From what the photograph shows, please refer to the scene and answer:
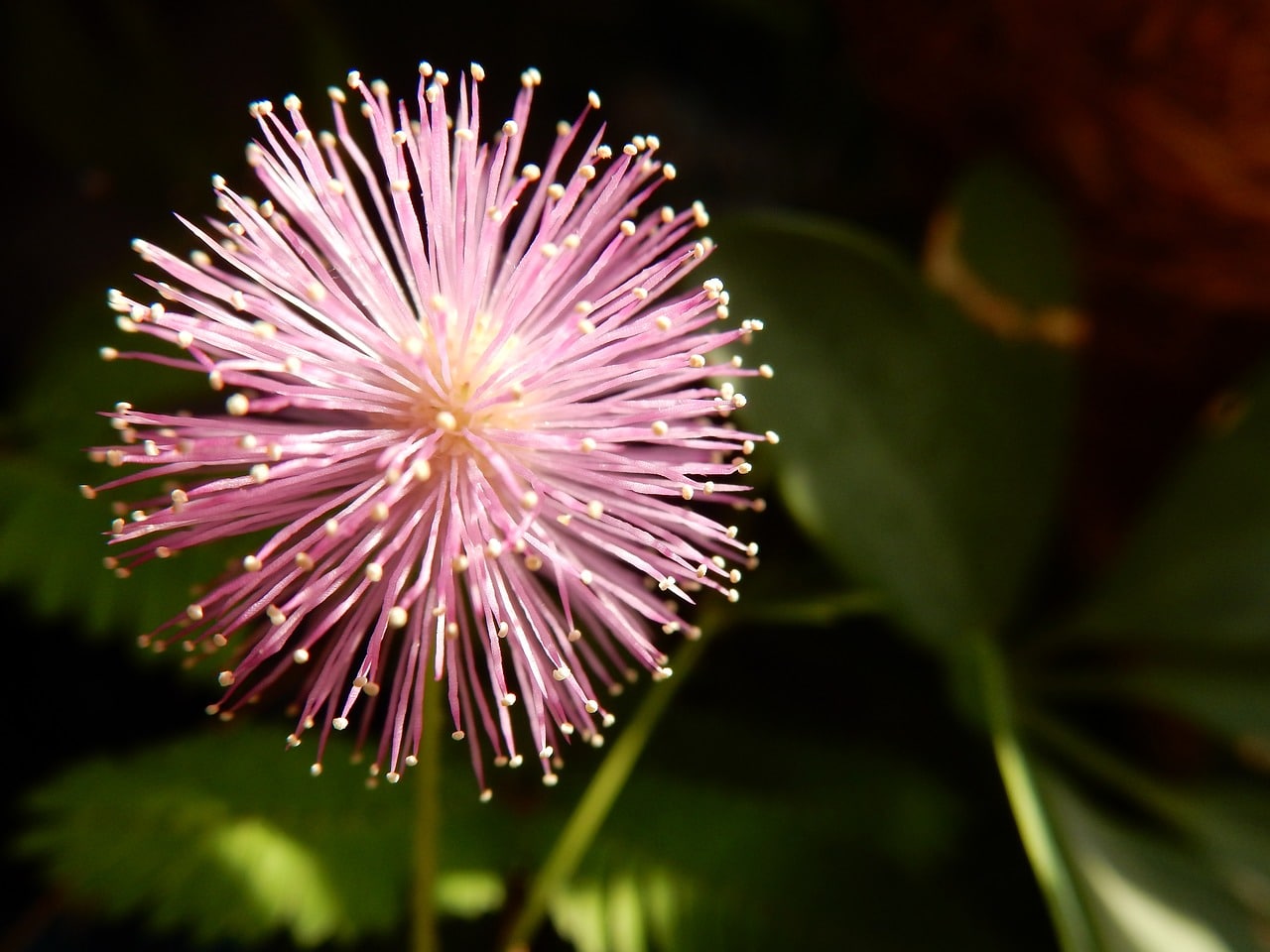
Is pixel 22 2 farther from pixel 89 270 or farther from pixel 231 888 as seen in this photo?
pixel 231 888

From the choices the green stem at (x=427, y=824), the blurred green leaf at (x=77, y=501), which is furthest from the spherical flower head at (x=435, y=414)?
the blurred green leaf at (x=77, y=501)

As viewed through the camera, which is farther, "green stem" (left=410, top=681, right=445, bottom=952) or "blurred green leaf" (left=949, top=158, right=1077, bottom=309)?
"blurred green leaf" (left=949, top=158, right=1077, bottom=309)

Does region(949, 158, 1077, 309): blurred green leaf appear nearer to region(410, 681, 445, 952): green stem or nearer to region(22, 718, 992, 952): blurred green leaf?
region(22, 718, 992, 952): blurred green leaf

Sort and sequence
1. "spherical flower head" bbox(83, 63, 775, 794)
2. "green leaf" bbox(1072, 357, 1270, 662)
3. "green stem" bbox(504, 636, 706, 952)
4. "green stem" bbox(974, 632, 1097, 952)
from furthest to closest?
"green leaf" bbox(1072, 357, 1270, 662), "green stem" bbox(504, 636, 706, 952), "green stem" bbox(974, 632, 1097, 952), "spherical flower head" bbox(83, 63, 775, 794)

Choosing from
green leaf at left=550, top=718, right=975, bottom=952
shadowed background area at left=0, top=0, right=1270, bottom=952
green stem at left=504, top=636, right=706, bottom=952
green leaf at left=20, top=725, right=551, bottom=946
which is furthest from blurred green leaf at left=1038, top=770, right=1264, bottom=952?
green leaf at left=20, top=725, right=551, bottom=946

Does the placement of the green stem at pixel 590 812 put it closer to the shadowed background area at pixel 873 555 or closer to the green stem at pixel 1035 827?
the shadowed background area at pixel 873 555

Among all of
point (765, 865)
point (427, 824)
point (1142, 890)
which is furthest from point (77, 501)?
point (1142, 890)

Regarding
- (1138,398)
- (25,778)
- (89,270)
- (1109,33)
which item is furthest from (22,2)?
(1138,398)
